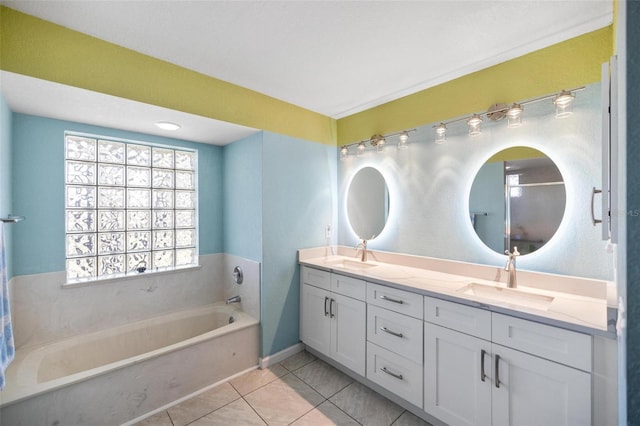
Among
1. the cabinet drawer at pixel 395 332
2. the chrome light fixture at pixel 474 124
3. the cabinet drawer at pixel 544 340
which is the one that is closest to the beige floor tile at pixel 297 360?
the cabinet drawer at pixel 395 332

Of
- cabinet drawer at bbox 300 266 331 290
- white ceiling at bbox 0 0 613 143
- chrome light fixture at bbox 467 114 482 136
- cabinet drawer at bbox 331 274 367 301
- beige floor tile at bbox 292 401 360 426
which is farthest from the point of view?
cabinet drawer at bbox 300 266 331 290

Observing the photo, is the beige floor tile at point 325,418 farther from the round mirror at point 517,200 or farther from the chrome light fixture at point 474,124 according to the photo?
the chrome light fixture at point 474,124

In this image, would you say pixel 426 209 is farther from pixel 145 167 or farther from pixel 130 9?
pixel 145 167

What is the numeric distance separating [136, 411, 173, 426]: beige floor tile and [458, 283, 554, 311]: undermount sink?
2.17 meters

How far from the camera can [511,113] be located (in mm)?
1758

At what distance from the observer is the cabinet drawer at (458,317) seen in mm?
1451

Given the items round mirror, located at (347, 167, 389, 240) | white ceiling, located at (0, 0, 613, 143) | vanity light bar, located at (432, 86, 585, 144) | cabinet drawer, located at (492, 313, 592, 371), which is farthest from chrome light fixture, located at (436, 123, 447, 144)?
cabinet drawer, located at (492, 313, 592, 371)

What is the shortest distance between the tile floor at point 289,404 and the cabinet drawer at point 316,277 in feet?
2.48

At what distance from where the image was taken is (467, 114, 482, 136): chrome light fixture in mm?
1917

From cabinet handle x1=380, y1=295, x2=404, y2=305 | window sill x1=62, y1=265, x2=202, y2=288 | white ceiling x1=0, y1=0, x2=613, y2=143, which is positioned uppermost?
white ceiling x1=0, y1=0, x2=613, y2=143

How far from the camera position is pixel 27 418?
1.47m

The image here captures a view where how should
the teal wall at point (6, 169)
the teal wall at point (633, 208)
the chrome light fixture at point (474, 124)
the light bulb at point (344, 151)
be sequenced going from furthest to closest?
the light bulb at point (344, 151)
the chrome light fixture at point (474, 124)
the teal wall at point (6, 169)
the teal wall at point (633, 208)

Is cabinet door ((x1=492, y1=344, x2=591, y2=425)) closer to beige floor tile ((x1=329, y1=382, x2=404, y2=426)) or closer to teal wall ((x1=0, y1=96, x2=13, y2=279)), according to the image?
beige floor tile ((x1=329, y1=382, x2=404, y2=426))

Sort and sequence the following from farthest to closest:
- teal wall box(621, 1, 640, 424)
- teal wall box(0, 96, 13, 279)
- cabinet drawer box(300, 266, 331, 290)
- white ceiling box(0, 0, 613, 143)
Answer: cabinet drawer box(300, 266, 331, 290) < teal wall box(0, 96, 13, 279) < white ceiling box(0, 0, 613, 143) < teal wall box(621, 1, 640, 424)
